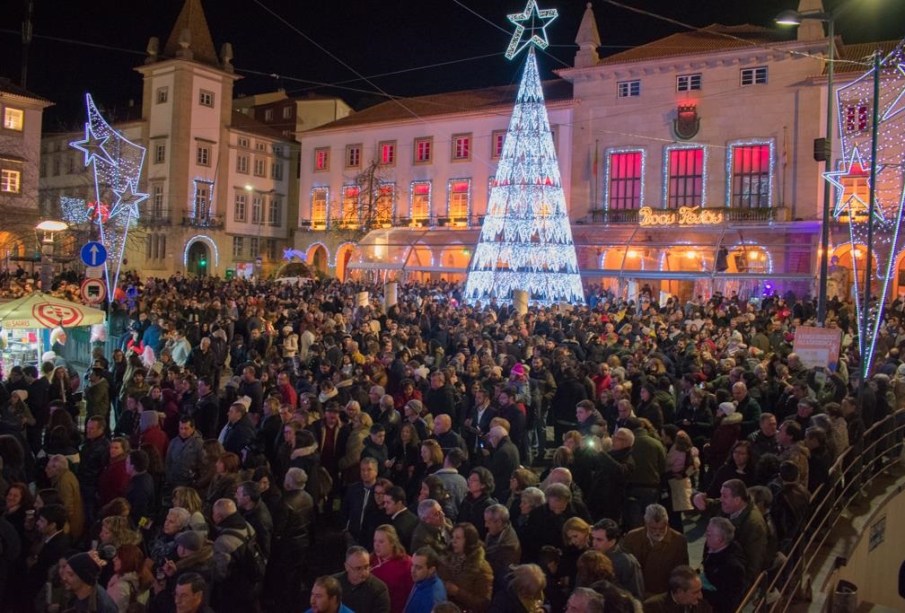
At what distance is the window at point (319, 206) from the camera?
47719 mm

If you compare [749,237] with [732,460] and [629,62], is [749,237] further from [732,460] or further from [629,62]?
[732,460]

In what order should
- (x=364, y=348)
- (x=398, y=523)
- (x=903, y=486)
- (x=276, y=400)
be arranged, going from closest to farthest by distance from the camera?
(x=398, y=523) → (x=276, y=400) → (x=903, y=486) → (x=364, y=348)

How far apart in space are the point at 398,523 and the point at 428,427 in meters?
2.91

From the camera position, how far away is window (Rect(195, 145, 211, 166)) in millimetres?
49219

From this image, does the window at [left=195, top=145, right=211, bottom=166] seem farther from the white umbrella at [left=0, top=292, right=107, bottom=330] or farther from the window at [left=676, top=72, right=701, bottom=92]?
the white umbrella at [left=0, top=292, right=107, bottom=330]

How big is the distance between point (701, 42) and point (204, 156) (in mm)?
30105

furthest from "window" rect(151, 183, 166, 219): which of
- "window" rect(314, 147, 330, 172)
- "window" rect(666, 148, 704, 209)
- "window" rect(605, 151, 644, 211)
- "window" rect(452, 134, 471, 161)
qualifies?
"window" rect(666, 148, 704, 209)

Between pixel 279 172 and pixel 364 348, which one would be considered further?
pixel 279 172

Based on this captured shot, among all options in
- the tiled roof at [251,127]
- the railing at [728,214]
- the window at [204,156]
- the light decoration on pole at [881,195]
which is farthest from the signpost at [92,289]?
the tiled roof at [251,127]

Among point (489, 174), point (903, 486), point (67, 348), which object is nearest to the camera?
point (903, 486)

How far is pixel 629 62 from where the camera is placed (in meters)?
35.8

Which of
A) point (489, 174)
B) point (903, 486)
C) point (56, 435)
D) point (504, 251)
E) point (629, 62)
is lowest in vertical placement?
point (903, 486)

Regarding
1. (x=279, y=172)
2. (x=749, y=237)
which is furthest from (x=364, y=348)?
(x=279, y=172)

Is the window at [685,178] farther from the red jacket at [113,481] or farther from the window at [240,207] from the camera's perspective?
the red jacket at [113,481]
